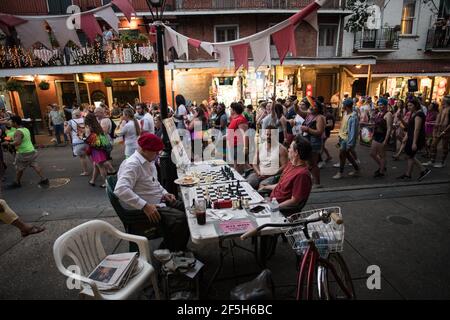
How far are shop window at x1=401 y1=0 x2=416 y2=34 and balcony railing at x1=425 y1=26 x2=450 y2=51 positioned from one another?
1.26 meters

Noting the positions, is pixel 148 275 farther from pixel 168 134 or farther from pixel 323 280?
pixel 168 134

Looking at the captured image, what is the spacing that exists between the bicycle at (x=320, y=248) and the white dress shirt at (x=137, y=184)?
1.57m

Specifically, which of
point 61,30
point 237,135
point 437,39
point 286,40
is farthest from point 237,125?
point 437,39

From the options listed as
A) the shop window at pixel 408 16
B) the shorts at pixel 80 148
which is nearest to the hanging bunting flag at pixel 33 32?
the shorts at pixel 80 148

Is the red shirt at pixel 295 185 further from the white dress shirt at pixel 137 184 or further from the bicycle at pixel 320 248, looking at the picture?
the white dress shirt at pixel 137 184

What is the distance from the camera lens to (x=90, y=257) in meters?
2.71

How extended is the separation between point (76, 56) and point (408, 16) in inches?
815

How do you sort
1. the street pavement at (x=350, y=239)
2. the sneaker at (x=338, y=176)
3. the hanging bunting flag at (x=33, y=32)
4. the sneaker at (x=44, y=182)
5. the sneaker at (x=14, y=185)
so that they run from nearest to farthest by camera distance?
1. the street pavement at (x=350, y=239)
2. the hanging bunting flag at (x=33, y=32)
3. the sneaker at (x=338, y=176)
4. the sneaker at (x=14, y=185)
5. the sneaker at (x=44, y=182)

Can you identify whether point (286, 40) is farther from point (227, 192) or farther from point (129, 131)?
point (129, 131)

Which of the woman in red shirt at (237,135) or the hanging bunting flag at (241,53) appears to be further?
the woman in red shirt at (237,135)

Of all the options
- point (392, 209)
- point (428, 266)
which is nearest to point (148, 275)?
point (428, 266)

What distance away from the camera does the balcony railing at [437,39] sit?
56.1 feet

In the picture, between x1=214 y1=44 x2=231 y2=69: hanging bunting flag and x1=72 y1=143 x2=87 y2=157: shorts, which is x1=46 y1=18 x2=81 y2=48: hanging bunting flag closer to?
x1=214 y1=44 x2=231 y2=69: hanging bunting flag
